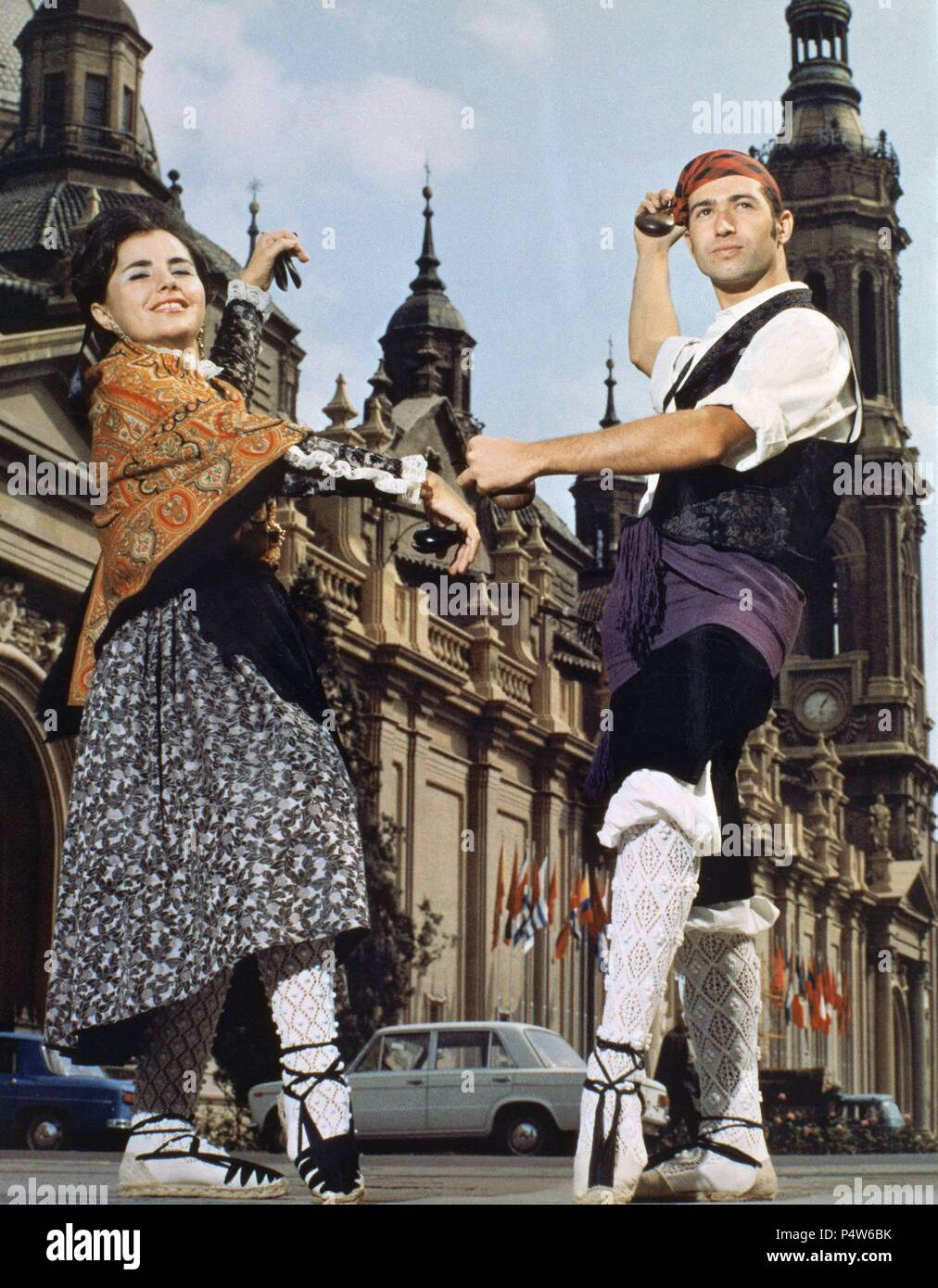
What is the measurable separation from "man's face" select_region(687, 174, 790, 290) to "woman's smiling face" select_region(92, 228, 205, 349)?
112 cm

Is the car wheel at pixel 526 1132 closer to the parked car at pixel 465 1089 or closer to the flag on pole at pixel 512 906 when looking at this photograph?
the parked car at pixel 465 1089

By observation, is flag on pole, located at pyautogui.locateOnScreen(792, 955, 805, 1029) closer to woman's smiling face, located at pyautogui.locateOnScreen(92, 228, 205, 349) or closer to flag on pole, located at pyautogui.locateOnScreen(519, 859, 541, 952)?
flag on pole, located at pyautogui.locateOnScreen(519, 859, 541, 952)

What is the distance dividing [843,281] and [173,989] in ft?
49.3

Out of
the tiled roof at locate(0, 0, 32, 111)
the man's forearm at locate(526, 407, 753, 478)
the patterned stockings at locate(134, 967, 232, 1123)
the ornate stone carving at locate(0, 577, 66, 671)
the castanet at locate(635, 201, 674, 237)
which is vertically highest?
the tiled roof at locate(0, 0, 32, 111)

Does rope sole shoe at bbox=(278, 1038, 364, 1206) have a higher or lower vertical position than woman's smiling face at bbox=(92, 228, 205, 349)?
lower

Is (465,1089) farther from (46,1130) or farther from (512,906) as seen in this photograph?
(512,906)

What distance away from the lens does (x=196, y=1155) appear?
3840 millimetres

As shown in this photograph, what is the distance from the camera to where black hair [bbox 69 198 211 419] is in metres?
4.41

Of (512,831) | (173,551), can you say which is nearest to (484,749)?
(512,831)

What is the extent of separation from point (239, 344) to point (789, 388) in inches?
55.0

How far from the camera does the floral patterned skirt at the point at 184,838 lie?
379cm

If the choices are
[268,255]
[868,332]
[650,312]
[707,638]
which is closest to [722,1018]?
[707,638]

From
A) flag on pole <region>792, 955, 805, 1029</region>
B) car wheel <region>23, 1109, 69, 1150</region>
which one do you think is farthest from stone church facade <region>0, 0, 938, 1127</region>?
car wheel <region>23, 1109, 69, 1150</region>

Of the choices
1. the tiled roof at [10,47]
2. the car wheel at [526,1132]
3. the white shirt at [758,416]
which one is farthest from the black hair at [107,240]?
the tiled roof at [10,47]
